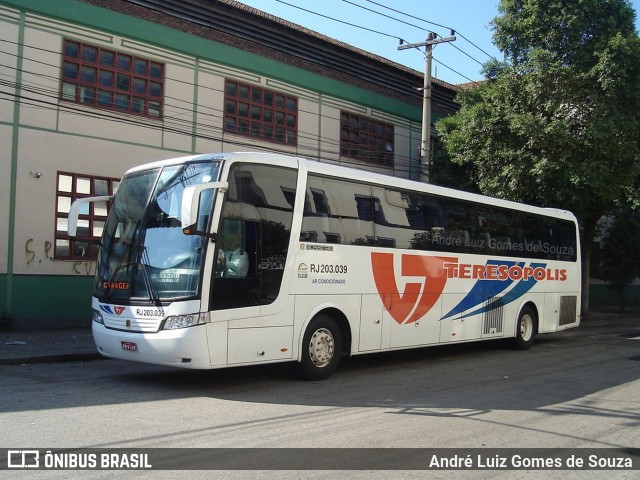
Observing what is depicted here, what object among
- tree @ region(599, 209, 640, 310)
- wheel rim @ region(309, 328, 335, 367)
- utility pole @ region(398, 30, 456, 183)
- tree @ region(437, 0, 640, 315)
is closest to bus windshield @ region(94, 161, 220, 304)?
wheel rim @ region(309, 328, 335, 367)

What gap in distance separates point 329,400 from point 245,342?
1.39 meters

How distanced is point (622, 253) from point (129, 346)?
87.7 ft

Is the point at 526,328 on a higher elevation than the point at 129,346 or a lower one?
lower

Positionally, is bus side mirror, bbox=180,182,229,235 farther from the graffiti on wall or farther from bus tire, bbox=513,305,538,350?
bus tire, bbox=513,305,538,350

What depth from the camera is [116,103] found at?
1664cm

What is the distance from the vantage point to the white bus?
27.3 ft

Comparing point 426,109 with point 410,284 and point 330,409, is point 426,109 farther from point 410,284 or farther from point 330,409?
point 330,409

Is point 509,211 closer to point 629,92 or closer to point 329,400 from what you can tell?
point 629,92

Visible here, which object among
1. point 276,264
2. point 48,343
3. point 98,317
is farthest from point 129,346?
point 48,343

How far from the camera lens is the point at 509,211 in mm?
14305

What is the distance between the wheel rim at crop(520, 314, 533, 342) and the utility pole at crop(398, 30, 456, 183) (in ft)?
15.8

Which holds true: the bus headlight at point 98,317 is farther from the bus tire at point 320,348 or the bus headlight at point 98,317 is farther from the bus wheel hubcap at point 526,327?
the bus wheel hubcap at point 526,327

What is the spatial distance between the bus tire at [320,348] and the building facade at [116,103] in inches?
340

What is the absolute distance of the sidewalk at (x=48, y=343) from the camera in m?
11.5
